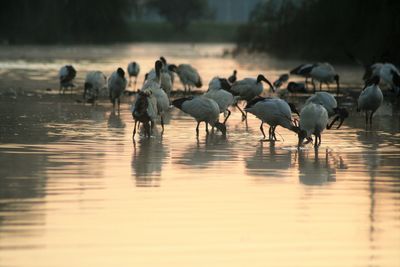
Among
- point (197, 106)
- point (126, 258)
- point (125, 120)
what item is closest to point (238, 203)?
point (126, 258)

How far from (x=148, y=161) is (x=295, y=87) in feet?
49.1

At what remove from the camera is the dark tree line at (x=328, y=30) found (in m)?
40.3

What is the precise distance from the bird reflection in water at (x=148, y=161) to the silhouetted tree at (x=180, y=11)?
11021 centimetres

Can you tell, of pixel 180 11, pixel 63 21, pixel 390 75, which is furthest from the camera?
pixel 180 11

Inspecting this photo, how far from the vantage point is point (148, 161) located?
1464 cm

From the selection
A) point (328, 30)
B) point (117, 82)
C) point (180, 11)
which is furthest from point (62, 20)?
point (180, 11)

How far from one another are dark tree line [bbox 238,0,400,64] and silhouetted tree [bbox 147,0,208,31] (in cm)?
6923

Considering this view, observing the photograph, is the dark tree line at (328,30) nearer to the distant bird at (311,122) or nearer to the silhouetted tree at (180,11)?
the distant bird at (311,122)

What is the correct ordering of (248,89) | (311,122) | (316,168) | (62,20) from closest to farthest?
(316,168), (311,122), (248,89), (62,20)

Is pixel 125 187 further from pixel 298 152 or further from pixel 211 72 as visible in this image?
pixel 211 72

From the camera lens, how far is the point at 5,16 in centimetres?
6550

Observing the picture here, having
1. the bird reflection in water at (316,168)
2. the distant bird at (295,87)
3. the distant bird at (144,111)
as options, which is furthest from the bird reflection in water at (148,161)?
the distant bird at (295,87)

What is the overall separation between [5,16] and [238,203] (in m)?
55.8

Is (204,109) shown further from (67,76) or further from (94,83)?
(67,76)
